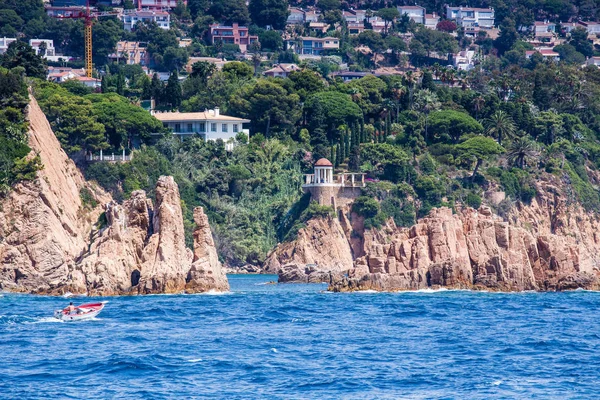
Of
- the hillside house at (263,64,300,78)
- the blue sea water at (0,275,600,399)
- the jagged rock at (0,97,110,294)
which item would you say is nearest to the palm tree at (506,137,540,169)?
the hillside house at (263,64,300,78)

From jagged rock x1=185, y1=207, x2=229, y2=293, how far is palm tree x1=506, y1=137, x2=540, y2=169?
57750 millimetres

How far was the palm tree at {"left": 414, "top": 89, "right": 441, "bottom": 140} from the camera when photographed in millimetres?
147750

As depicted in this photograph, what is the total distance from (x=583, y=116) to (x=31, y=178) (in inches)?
3156

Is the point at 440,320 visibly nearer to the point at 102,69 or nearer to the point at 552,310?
the point at 552,310

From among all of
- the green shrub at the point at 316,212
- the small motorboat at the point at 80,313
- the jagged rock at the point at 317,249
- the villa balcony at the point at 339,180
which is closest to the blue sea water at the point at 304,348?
the small motorboat at the point at 80,313

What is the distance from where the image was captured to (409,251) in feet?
304

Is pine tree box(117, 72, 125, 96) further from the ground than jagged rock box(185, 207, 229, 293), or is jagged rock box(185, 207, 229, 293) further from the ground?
pine tree box(117, 72, 125, 96)

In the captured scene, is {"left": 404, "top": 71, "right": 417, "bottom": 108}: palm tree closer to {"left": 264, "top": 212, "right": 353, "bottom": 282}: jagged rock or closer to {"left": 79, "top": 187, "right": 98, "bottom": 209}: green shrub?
{"left": 264, "top": 212, "right": 353, "bottom": 282}: jagged rock

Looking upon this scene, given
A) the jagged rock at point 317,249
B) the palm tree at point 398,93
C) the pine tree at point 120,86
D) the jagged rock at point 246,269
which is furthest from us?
the palm tree at point 398,93

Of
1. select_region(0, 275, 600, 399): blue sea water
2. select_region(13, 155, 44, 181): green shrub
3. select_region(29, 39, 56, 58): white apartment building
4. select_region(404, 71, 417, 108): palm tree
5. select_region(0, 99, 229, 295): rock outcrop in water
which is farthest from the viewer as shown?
select_region(29, 39, 56, 58): white apartment building

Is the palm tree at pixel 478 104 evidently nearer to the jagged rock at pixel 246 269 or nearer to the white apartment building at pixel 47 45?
the jagged rock at pixel 246 269

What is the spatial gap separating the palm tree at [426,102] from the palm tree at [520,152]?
28.3 feet

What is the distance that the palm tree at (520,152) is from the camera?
142 metres

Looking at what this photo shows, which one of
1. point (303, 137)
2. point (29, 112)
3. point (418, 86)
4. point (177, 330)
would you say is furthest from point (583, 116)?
point (177, 330)
